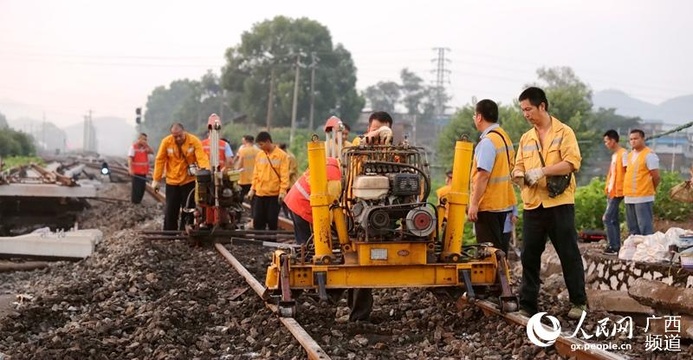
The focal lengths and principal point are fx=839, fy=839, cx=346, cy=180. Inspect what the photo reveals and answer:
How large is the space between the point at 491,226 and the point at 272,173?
5826 mm

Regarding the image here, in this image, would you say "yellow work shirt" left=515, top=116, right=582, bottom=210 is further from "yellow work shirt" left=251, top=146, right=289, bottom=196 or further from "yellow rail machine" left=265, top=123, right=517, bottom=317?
"yellow work shirt" left=251, top=146, right=289, bottom=196

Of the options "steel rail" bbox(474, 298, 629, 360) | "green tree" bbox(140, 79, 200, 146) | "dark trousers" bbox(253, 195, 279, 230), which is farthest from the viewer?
"green tree" bbox(140, 79, 200, 146)

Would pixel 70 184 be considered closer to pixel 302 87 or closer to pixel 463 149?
pixel 463 149

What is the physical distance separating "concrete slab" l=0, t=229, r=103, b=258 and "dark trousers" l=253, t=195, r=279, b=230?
2557 mm

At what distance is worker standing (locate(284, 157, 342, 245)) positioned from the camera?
21.2 feet

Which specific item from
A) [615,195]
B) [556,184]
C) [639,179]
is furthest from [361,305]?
[615,195]

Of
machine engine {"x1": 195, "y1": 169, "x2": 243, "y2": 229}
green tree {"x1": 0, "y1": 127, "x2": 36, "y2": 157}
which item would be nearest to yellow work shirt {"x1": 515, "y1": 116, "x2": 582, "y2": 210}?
machine engine {"x1": 195, "y1": 169, "x2": 243, "y2": 229}

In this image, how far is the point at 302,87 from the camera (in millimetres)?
64688

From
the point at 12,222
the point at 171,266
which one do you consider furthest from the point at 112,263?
the point at 12,222

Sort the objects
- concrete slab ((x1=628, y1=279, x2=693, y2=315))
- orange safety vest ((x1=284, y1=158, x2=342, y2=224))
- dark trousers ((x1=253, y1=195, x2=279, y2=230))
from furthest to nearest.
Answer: dark trousers ((x1=253, y1=195, x2=279, y2=230)) → orange safety vest ((x1=284, y1=158, x2=342, y2=224)) → concrete slab ((x1=628, y1=279, x2=693, y2=315))

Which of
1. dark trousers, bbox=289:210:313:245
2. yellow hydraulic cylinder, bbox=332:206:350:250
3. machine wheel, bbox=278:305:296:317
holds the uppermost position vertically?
yellow hydraulic cylinder, bbox=332:206:350:250

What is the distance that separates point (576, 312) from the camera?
6.25 metres

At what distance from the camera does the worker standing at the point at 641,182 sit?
9781 millimetres

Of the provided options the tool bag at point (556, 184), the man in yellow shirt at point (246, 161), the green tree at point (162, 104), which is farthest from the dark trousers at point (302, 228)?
the green tree at point (162, 104)
